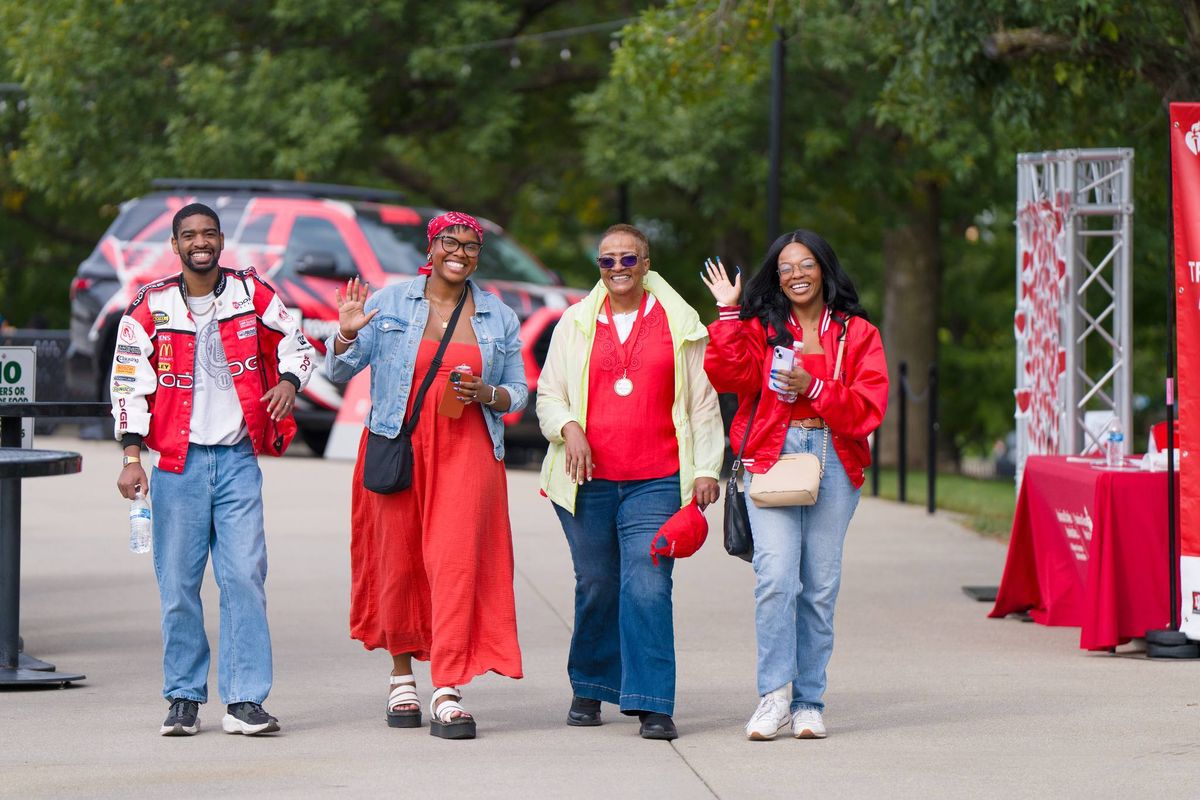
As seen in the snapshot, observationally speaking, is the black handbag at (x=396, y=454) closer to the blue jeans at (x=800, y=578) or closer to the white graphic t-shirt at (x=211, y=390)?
the white graphic t-shirt at (x=211, y=390)

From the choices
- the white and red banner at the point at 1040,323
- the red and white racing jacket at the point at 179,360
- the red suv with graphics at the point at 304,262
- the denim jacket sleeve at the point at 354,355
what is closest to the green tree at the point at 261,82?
the red suv with graphics at the point at 304,262

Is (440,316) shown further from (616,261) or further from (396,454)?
(616,261)

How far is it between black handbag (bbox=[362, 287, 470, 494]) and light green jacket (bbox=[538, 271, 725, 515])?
1.33ft

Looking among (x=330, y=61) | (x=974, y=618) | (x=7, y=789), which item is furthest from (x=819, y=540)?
(x=330, y=61)

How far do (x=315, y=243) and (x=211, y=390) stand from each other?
42.2ft

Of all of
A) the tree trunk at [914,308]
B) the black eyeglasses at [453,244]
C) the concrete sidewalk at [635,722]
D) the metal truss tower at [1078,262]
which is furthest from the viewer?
the tree trunk at [914,308]

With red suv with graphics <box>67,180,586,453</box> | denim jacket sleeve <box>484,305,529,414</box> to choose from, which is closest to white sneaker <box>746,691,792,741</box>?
denim jacket sleeve <box>484,305,529,414</box>

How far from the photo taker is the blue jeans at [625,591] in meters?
7.20

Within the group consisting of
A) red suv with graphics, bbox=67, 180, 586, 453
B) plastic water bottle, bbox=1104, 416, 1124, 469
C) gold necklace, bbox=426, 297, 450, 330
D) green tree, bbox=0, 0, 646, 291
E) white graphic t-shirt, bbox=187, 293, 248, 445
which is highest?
green tree, bbox=0, 0, 646, 291

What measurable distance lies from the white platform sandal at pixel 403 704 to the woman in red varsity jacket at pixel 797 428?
1.23 metres

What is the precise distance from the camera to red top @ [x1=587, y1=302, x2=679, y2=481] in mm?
7199

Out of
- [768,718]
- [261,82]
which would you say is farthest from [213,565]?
[261,82]

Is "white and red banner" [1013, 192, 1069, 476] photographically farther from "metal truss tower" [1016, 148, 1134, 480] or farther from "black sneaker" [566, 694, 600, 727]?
"black sneaker" [566, 694, 600, 727]

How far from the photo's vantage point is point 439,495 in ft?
23.7
